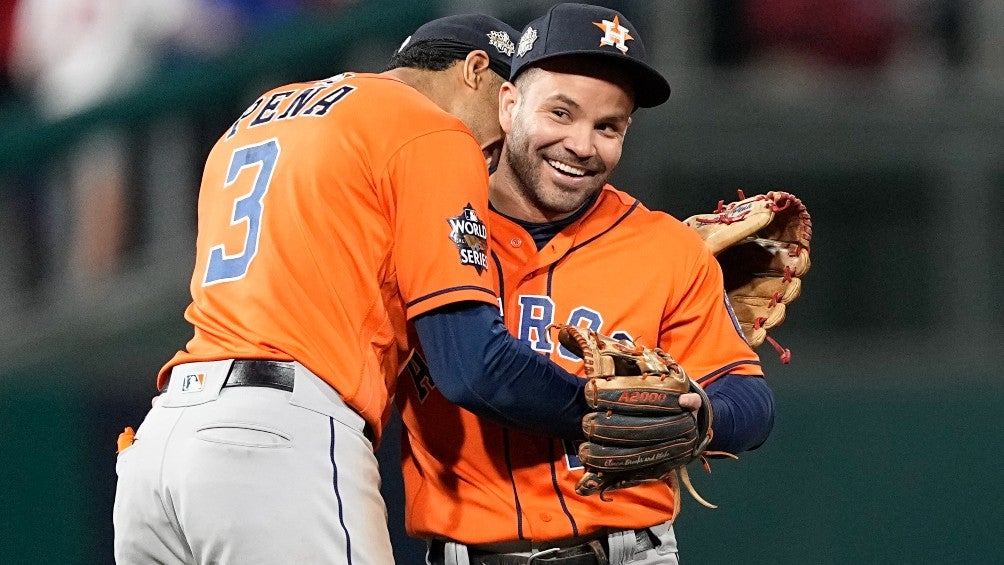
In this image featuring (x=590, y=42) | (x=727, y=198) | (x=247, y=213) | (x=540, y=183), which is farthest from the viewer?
(x=727, y=198)

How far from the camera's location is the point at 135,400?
4.29 m

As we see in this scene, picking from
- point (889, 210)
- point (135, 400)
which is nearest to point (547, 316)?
point (135, 400)

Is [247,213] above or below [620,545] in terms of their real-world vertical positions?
above

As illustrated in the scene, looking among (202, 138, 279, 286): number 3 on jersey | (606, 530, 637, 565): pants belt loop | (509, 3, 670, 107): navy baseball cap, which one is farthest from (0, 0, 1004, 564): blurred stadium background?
(606, 530, 637, 565): pants belt loop

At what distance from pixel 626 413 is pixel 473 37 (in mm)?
913

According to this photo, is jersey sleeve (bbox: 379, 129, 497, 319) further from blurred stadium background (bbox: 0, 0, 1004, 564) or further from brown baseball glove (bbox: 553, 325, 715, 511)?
blurred stadium background (bbox: 0, 0, 1004, 564)

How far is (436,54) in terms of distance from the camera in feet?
9.78

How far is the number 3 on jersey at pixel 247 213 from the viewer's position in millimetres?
2539

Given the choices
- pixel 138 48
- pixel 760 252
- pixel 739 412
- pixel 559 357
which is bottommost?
pixel 739 412

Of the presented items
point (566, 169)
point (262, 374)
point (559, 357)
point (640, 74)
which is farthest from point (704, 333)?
point (262, 374)

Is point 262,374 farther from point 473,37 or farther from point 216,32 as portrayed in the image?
point 216,32

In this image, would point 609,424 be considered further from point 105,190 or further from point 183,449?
point 105,190

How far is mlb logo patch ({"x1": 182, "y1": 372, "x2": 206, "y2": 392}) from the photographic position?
2.48 m

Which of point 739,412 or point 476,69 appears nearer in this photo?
point 739,412
